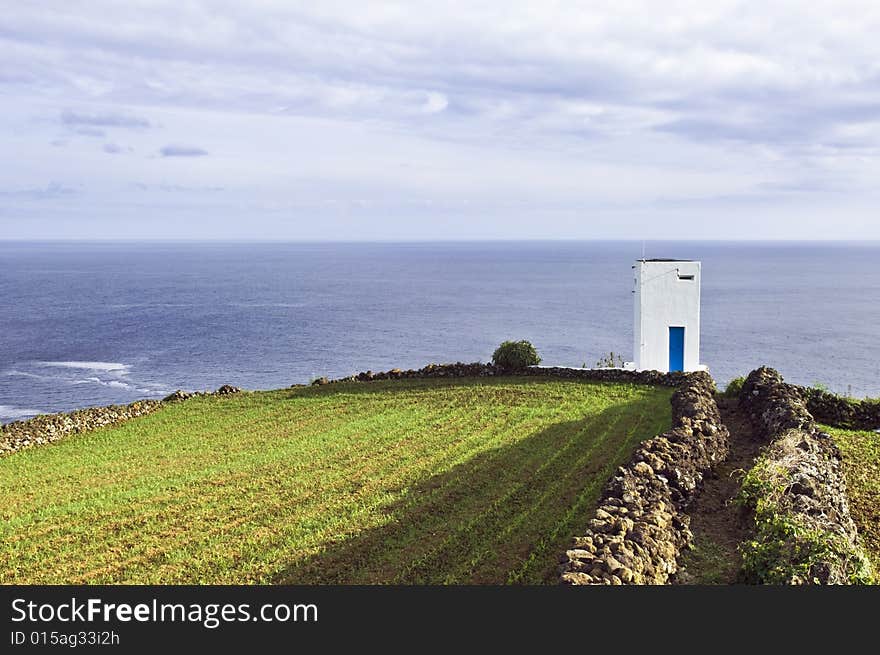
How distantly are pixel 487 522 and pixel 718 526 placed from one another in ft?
13.4

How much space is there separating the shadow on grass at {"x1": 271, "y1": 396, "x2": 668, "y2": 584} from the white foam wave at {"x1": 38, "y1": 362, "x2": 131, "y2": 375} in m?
53.6

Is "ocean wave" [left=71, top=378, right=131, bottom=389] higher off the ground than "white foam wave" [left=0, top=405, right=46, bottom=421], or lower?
higher

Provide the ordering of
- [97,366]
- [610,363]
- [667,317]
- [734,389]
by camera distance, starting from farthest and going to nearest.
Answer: [97,366] → [610,363] → [667,317] → [734,389]

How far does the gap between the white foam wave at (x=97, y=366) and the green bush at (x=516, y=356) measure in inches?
1750

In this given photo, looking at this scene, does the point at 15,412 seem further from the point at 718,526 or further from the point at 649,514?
the point at 718,526

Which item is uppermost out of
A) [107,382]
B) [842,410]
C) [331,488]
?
[842,410]

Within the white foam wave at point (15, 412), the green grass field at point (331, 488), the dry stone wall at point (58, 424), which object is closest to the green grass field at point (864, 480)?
the green grass field at point (331, 488)

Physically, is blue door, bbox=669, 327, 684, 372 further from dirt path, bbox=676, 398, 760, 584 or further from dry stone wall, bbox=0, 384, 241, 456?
dry stone wall, bbox=0, 384, 241, 456

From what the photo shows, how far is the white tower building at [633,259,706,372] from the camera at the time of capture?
30141 millimetres

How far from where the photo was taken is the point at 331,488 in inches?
647

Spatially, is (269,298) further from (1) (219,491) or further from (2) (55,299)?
(1) (219,491)

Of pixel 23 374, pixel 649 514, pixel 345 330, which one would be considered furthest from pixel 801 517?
pixel 345 330

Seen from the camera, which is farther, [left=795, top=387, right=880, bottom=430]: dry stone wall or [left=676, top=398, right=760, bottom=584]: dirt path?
[left=795, top=387, right=880, bottom=430]: dry stone wall

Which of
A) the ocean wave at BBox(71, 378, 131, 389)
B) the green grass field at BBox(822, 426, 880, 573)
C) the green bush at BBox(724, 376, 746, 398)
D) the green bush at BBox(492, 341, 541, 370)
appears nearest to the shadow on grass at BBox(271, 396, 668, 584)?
the green grass field at BBox(822, 426, 880, 573)
